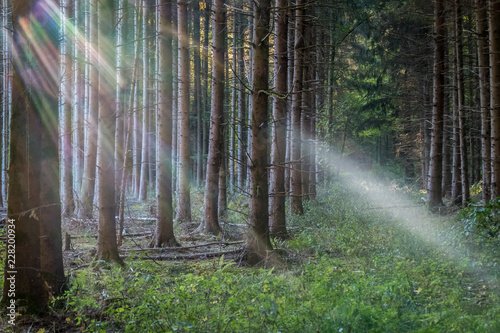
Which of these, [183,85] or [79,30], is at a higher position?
[79,30]

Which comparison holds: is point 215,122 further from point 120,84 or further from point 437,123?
point 437,123

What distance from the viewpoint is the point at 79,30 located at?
48.9ft

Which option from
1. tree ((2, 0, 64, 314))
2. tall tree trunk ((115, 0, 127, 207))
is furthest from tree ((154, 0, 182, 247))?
tree ((2, 0, 64, 314))

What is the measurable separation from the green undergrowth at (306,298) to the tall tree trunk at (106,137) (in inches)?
22.0

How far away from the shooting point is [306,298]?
15.5 feet

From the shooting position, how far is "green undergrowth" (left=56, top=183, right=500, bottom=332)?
13.0ft

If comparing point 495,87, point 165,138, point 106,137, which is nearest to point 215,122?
point 165,138

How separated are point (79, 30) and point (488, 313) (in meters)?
15.9

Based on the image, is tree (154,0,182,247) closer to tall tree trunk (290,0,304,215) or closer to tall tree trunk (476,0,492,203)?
tall tree trunk (290,0,304,215)

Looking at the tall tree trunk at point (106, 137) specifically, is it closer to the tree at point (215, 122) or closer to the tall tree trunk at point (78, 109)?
the tree at point (215, 122)

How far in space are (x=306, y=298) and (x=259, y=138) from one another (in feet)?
10.9

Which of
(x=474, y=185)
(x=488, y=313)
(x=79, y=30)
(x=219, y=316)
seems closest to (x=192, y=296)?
(x=219, y=316)

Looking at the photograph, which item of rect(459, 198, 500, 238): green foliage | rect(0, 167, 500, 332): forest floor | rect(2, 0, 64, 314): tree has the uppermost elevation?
rect(2, 0, 64, 314): tree

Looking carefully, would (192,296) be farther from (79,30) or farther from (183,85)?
(79,30)
